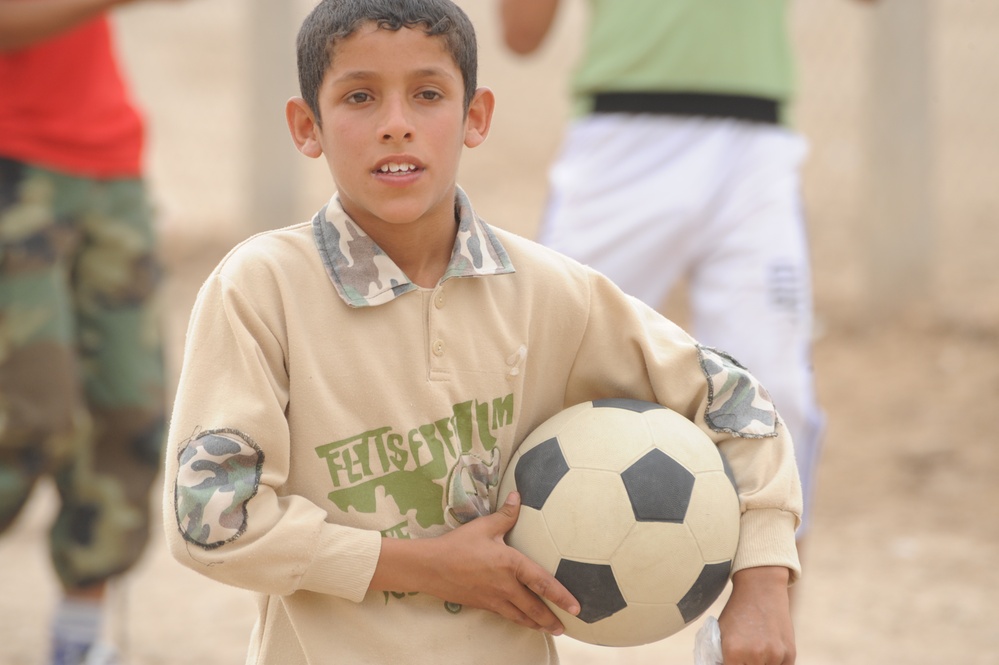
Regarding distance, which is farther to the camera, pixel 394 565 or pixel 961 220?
pixel 961 220

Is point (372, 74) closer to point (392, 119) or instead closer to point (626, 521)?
point (392, 119)

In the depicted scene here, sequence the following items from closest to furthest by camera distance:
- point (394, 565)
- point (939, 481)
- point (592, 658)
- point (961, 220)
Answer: point (394, 565) < point (592, 658) < point (939, 481) < point (961, 220)

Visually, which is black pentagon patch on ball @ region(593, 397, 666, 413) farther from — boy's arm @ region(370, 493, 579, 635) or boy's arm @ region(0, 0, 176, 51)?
boy's arm @ region(0, 0, 176, 51)

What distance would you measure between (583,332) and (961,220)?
6.14 meters

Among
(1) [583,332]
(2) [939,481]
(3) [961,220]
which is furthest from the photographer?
(3) [961,220]

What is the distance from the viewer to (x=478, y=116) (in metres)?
2.26

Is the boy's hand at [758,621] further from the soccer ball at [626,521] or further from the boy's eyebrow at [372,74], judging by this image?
the boy's eyebrow at [372,74]

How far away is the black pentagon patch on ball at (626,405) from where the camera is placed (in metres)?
2.16

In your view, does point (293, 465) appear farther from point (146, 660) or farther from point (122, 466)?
point (146, 660)

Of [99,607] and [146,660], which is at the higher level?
[99,607]

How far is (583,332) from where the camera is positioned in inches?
87.9

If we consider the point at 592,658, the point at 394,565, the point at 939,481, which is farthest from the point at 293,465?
the point at 939,481

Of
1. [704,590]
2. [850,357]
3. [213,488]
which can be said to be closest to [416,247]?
[213,488]

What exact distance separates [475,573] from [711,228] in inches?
73.9
